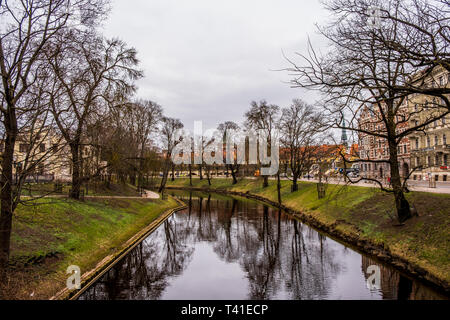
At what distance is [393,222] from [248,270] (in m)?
8.34

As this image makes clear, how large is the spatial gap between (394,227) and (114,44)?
19724 millimetres

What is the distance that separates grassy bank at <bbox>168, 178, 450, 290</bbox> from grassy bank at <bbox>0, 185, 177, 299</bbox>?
479 inches

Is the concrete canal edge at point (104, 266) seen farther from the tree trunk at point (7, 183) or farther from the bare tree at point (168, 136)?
the bare tree at point (168, 136)

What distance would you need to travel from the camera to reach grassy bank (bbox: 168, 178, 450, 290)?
1293 cm

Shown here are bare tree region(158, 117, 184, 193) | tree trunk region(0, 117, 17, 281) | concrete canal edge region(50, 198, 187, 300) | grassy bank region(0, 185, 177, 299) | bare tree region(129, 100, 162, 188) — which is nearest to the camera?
tree trunk region(0, 117, 17, 281)

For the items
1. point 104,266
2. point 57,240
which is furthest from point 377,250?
point 57,240

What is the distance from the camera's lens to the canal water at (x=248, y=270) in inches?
464

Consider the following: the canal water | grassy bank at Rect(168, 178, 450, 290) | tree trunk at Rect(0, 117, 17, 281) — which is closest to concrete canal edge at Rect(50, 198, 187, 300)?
the canal water
